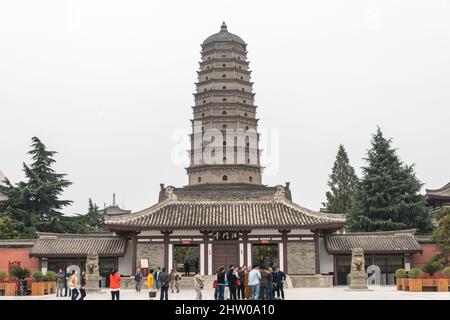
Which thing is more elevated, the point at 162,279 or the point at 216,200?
the point at 216,200

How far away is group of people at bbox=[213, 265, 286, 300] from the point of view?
1784 cm

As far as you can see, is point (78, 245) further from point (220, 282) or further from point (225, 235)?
point (220, 282)

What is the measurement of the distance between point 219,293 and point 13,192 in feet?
82.8

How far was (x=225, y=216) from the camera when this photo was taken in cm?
3161

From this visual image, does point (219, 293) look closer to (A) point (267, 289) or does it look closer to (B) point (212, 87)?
(A) point (267, 289)

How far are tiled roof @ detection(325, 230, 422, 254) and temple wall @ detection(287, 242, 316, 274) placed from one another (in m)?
1.28

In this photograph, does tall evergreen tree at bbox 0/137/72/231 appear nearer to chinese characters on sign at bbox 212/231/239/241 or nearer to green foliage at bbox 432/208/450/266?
chinese characters on sign at bbox 212/231/239/241

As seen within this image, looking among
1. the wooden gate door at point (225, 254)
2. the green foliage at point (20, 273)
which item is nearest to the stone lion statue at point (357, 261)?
the wooden gate door at point (225, 254)

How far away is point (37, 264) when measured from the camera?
31984 mm

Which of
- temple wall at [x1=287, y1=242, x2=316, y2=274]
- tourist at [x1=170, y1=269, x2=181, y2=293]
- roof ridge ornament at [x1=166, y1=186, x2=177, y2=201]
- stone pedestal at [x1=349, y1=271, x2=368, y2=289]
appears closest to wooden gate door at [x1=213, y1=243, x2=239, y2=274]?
temple wall at [x1=287, y1=242, x2=316, y2=274]

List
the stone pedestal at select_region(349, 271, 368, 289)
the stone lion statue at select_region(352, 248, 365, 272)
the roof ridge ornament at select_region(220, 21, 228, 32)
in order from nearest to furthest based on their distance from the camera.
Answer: the stone pedestal at select_region(349, 271, 368, 289), the stone lion statue at select_region(352, 248, 365, 272), the roof ridge ornament at select_region(220, 21, 228, 32)

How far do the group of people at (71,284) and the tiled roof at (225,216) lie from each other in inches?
221

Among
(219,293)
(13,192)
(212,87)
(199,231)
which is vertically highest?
(212,87)
